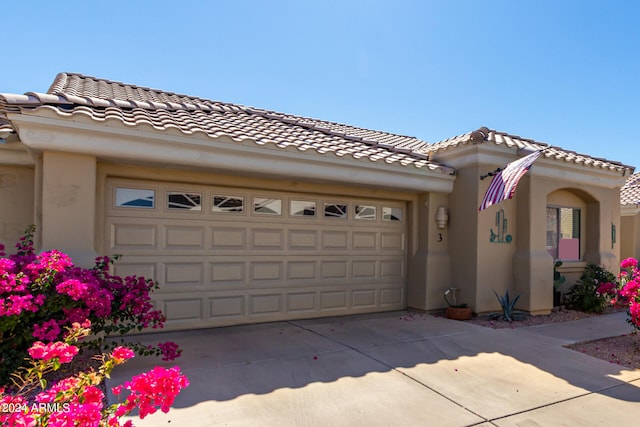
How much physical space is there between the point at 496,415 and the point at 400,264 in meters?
5.27

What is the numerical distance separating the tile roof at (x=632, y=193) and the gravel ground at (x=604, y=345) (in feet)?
30.6

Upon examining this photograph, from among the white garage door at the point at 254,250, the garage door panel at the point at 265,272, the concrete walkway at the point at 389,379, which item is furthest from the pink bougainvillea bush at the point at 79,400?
the garage door panel at the point at 265,272

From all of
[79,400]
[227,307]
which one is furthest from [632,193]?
[79,400]

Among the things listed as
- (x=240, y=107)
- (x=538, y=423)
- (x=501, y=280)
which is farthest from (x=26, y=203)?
(x=501, y=280)

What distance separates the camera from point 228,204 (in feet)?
24.0

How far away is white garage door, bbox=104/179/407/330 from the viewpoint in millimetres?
6652

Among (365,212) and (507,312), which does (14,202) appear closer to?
(365,212)

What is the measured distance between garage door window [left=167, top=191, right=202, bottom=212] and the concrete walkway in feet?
6.91

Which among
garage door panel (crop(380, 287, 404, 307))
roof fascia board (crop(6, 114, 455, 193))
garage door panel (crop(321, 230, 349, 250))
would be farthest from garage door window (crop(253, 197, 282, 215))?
garage door panel (crop(380, 287, 404, 307))

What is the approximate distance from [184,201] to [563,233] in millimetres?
9188

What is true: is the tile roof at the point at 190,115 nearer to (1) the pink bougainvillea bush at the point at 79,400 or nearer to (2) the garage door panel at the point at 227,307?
(2) the garage door panel at the point at 227,307

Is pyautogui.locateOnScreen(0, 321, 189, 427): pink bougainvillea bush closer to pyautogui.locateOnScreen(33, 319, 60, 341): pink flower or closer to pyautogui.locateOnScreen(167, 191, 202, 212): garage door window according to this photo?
pyautogui.locateOnScreen(33, 319, 60, 341): pink flower

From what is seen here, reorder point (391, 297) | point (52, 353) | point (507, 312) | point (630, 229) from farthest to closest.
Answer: point (630, 229), point (391, 297), point (507, 312), point (52, 353)

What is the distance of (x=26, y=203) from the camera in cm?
689
